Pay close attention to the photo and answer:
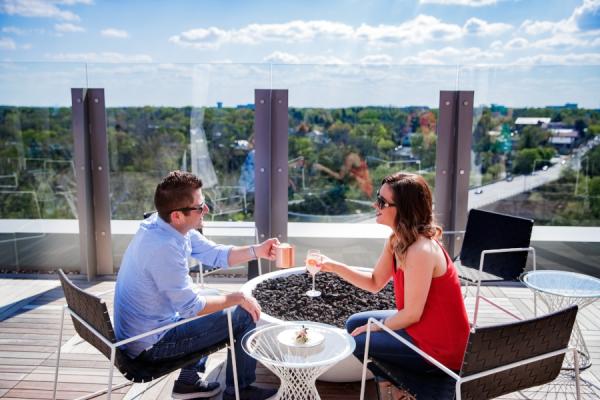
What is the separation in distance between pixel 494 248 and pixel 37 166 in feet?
15.6

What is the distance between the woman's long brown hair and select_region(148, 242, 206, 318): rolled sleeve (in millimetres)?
1066

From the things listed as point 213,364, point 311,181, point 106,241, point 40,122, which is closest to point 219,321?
point 213,364

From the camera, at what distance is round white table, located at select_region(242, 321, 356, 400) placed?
2344 millimetres

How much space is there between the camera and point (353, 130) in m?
5.49

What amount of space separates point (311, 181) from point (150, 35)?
1453 cm

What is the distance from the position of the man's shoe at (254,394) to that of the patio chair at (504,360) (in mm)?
963

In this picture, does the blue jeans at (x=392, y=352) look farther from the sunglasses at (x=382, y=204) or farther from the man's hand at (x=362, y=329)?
the sunglasses at (x=382, y=204)

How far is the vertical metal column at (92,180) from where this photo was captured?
5.36m

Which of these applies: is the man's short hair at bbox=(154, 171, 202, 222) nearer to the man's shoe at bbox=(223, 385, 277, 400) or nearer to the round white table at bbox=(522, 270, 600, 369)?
the man's shoe at bbox=(223, 385, 277, 400)

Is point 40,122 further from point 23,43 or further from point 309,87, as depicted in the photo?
point 23,43

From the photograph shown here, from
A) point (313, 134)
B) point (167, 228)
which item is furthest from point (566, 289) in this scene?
point (313, 134)

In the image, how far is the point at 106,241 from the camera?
5.62 meters

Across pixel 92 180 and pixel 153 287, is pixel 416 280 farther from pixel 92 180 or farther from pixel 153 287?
pixel 92 180

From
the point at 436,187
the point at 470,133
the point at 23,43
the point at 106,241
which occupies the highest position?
the point at 23,43
